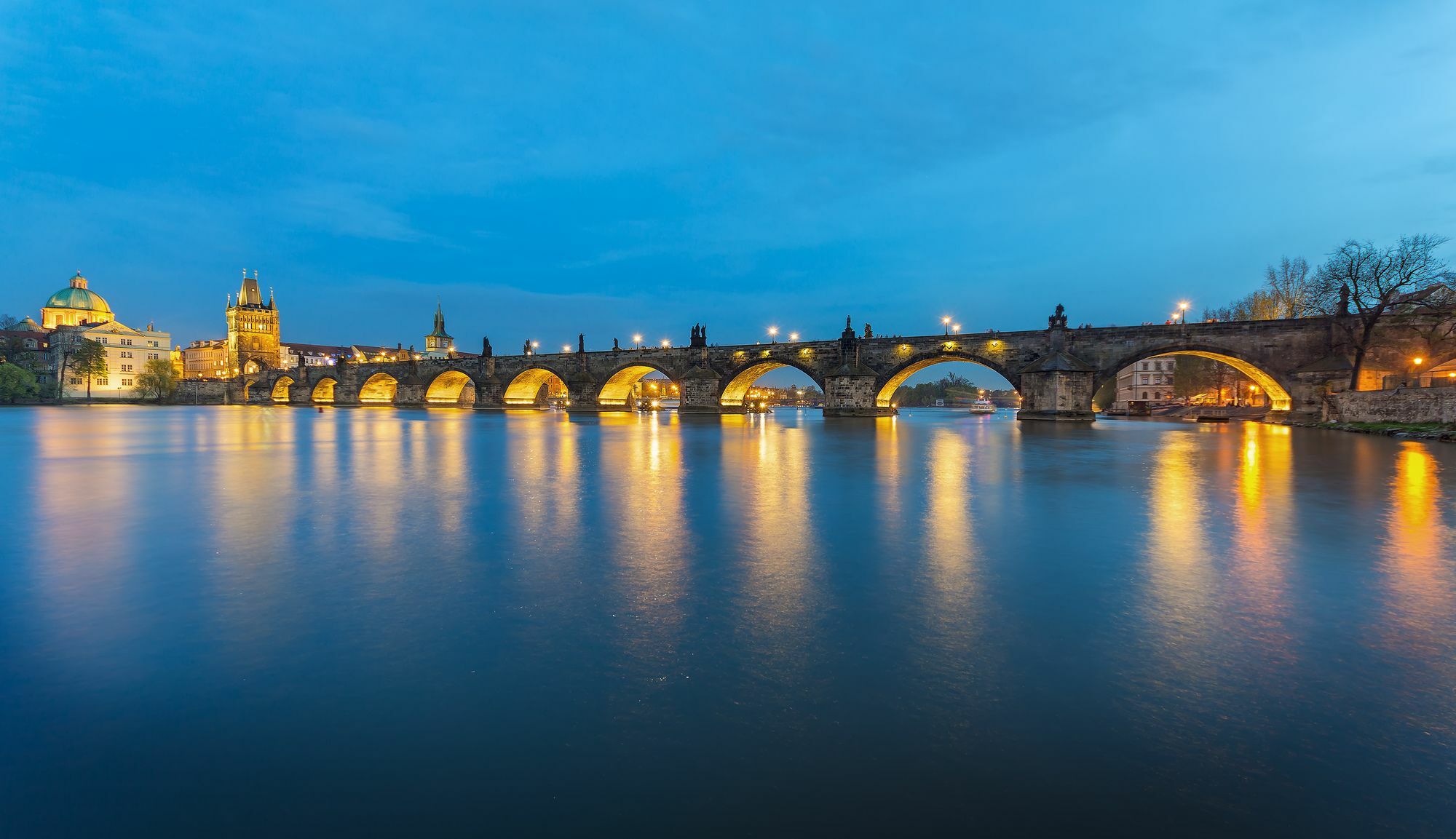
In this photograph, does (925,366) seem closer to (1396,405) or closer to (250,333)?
(1396,405)

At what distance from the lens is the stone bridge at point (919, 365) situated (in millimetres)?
33906

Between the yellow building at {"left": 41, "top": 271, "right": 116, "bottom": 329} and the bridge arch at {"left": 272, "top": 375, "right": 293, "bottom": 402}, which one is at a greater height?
the yellow building at {"left": 41, "top": 271, "right": 116, "bottom": 329}

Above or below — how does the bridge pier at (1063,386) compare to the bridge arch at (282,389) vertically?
below

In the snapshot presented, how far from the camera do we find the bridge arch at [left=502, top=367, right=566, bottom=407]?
6962cm

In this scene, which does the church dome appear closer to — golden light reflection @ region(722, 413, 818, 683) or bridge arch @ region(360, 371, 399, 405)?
bridge arch @ region(360, 371, 399, 405)

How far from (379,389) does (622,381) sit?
42.8 metres

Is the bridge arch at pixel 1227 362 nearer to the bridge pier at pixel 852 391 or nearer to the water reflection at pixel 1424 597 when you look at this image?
the bridge pier at pixel 852 391

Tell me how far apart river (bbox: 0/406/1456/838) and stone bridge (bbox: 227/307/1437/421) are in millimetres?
31501

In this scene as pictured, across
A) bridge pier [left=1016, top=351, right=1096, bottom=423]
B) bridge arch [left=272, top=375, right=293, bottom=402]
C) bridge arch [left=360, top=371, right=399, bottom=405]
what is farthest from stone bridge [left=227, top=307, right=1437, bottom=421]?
bridge arch [left=272, top=375, right=293, bottom=402]

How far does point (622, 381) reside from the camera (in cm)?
6588

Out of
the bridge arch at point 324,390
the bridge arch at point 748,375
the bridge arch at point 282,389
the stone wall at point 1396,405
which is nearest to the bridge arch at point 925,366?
the bridge arch at point 748,375

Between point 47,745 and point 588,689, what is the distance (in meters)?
2.59

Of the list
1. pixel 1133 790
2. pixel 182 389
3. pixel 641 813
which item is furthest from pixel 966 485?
pixel 182 389

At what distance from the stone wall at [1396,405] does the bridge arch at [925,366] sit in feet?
50.6
